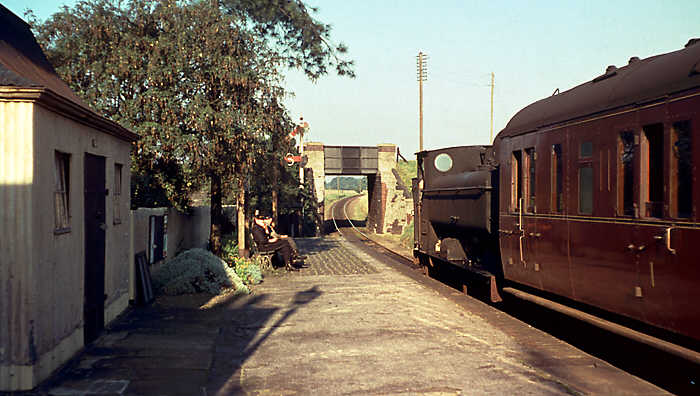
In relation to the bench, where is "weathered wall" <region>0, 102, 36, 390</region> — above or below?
above

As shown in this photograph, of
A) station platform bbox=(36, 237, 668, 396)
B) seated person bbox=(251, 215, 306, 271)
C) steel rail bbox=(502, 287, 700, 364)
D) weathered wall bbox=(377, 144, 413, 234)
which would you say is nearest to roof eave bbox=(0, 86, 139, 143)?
station platform bbox=(36, 237, 668, 396)

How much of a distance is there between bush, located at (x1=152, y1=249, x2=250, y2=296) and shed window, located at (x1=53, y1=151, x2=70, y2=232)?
4891 mm

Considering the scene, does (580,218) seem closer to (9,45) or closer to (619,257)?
(619,257)

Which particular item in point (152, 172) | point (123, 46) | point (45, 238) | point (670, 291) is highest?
point (123, 46)

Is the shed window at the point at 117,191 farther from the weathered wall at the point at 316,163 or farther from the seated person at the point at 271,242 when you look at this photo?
the weathered wall at the point at 316,163

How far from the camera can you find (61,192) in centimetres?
742

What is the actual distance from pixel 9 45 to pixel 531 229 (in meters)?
7.80

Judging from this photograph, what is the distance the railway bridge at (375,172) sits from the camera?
3669 centimetres

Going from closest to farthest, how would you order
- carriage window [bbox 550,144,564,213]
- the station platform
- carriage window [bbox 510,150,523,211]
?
the station platform → carriage window [bbox 550,144,564,213] → carriage window [bbox 510,150,523,211]

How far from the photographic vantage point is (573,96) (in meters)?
8.12

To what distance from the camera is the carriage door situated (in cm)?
821

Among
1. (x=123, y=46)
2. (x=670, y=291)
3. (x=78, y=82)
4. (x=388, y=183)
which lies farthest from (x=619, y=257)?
(x=388, y=183)

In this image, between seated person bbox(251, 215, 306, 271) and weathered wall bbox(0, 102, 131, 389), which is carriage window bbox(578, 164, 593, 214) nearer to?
weathered wall bbox(0, 102, 131, 389)

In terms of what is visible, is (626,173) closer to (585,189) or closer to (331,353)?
(585,189)
